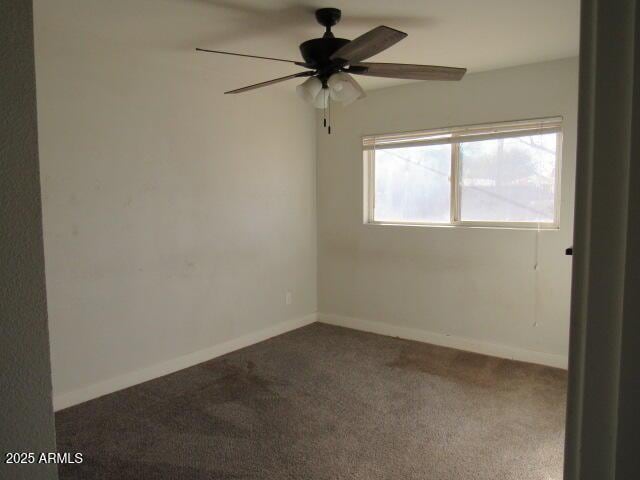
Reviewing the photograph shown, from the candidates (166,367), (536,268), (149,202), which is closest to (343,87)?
(149,202)

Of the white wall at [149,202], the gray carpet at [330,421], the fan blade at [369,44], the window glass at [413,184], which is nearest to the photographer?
the fan blade at [369,44]

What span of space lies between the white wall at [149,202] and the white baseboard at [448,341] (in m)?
0.65

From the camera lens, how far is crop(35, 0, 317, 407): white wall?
2637mm

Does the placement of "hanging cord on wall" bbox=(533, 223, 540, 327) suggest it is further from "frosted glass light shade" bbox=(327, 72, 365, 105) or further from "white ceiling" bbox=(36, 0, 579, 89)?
"frosted glass light shade" bbox=(327, 72, 365, 105)

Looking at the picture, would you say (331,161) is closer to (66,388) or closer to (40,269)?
(66,388)

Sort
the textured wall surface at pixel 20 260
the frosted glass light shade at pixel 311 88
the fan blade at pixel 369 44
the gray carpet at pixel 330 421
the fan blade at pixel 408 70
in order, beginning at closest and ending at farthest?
the textured wall surface at pixel 20 260 → the fan blade at pixel 369 44 → the gray carpet at pixel 330 421 → the fan blade at pixel 408 70 → the frosted glass light shade at pixel 311 88

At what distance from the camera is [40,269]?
71 cm

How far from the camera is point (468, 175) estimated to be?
3658 millimetres

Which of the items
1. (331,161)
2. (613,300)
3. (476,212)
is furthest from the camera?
(331,161)

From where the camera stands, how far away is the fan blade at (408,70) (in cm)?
224

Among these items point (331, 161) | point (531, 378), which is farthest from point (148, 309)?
point (531, 378)

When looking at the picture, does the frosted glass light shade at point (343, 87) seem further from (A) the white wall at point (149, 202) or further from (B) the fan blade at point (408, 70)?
(A) the white wall at point (149, 202)

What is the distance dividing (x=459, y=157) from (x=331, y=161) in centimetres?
127

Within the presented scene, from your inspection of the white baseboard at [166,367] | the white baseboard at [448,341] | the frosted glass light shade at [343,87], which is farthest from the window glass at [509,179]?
the white baseboard at [166,367]
